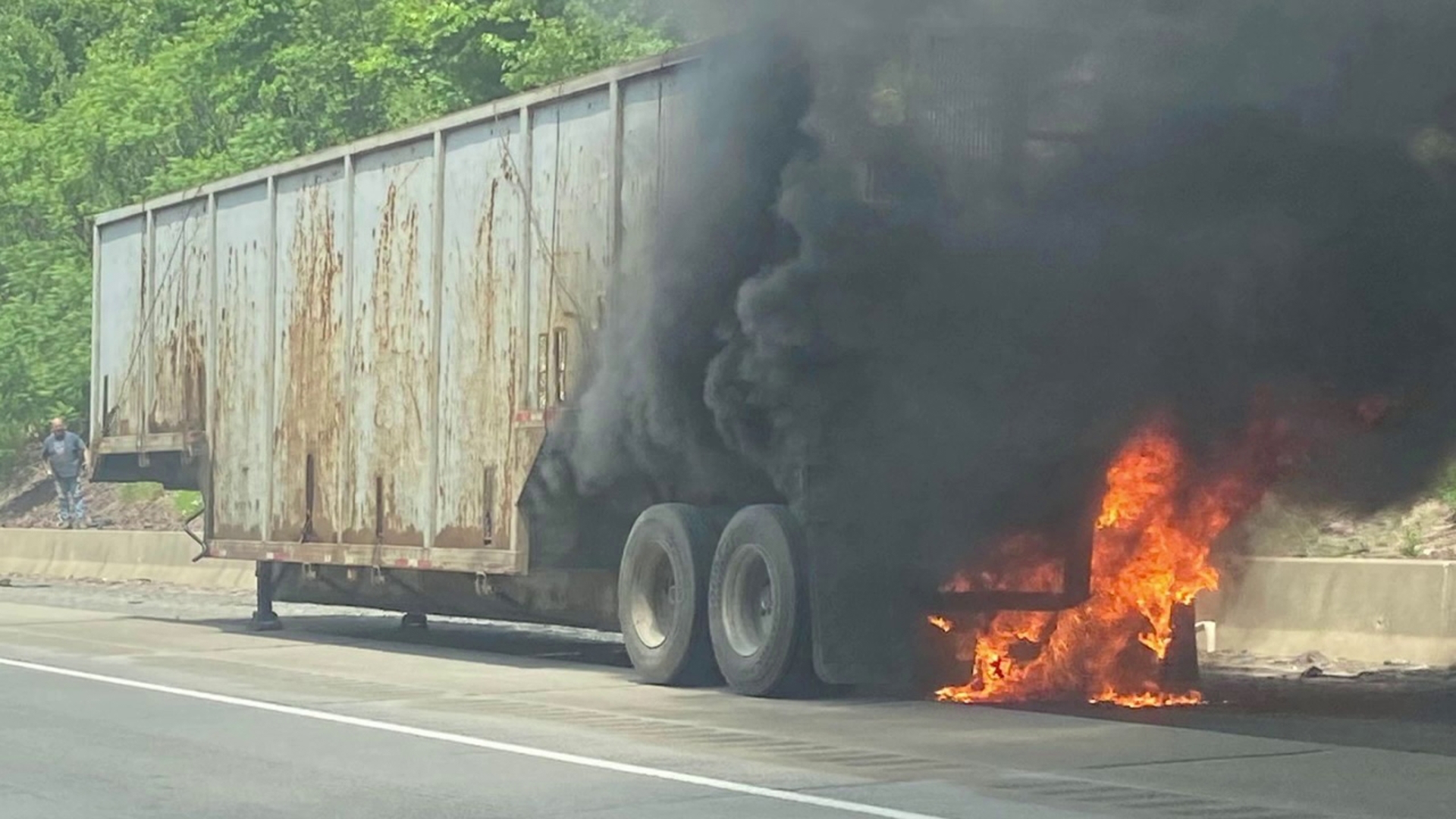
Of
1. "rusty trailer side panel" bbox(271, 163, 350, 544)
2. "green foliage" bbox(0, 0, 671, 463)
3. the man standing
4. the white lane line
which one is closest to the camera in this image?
the white lane line

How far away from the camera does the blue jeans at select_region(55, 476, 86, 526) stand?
3444 centimetres

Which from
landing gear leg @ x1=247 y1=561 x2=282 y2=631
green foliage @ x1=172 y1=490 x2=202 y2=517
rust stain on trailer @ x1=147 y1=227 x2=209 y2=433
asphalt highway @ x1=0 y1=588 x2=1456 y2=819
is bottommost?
asphalt highway @ x1=0 y1=588 x2=1456 y2=819

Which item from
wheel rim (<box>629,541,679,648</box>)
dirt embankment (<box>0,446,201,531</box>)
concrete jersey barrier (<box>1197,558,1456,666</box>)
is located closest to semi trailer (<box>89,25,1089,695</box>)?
wheel rim (<box>629,541,679,648</box>)

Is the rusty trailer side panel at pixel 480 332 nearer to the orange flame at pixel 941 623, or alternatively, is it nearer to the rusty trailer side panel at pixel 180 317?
the orange flame at pixel 941 623

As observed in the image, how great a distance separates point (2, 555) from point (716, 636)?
827 inches

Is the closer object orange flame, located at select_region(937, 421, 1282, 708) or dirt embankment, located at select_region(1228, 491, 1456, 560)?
orange flame, located at select_region(937, 421, 1282, 708)

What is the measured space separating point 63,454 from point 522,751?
24774 millimetres

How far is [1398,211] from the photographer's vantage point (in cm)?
1302

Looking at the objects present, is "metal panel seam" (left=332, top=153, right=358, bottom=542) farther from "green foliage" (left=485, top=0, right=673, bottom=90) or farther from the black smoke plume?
"green foliage" (left=485, top=0, right=673, bottom=90)

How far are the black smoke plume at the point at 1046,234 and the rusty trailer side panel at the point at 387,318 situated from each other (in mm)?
1255

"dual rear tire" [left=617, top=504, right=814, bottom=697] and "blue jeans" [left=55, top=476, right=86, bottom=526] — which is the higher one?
"blue jeans" [left=55, top=476, right=86, bottom=526]

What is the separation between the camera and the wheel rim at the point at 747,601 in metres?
13.7

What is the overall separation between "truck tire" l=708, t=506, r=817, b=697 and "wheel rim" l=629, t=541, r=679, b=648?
0.59 meters

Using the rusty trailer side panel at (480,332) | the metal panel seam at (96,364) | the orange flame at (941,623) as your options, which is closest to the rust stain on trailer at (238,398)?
the metal panel seam at (96,364)
